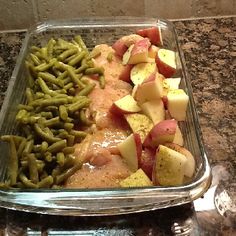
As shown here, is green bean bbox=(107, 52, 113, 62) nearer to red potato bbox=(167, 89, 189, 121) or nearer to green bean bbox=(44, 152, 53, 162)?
red potato bbox=(167, 89, 189, 121)

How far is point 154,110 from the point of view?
1.16 m

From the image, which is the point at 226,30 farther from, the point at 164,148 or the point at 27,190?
the point at 27,190

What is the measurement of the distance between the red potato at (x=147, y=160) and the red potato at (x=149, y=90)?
15cm

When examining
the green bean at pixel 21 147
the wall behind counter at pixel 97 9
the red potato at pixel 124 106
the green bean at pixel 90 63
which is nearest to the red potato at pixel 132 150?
the red potato at pixel 124 106

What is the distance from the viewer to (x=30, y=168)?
102cm

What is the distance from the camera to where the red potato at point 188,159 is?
40.1 inches

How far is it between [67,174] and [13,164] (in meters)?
0.12

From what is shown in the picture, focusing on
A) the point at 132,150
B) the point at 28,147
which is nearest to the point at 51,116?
the point at 28,147

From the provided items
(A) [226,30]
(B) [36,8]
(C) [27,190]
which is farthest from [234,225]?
(B) [36,8]

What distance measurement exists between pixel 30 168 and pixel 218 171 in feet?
1.40

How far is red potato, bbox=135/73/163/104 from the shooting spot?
1159mm

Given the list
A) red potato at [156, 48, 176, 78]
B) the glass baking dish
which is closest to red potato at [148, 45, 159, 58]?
red potato at [156, 48, 176, 78]

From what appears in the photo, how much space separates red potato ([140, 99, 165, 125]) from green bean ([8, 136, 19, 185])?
325mm

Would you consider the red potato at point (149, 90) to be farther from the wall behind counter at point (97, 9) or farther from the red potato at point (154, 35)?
the wall behind counter at point (97, 9)
